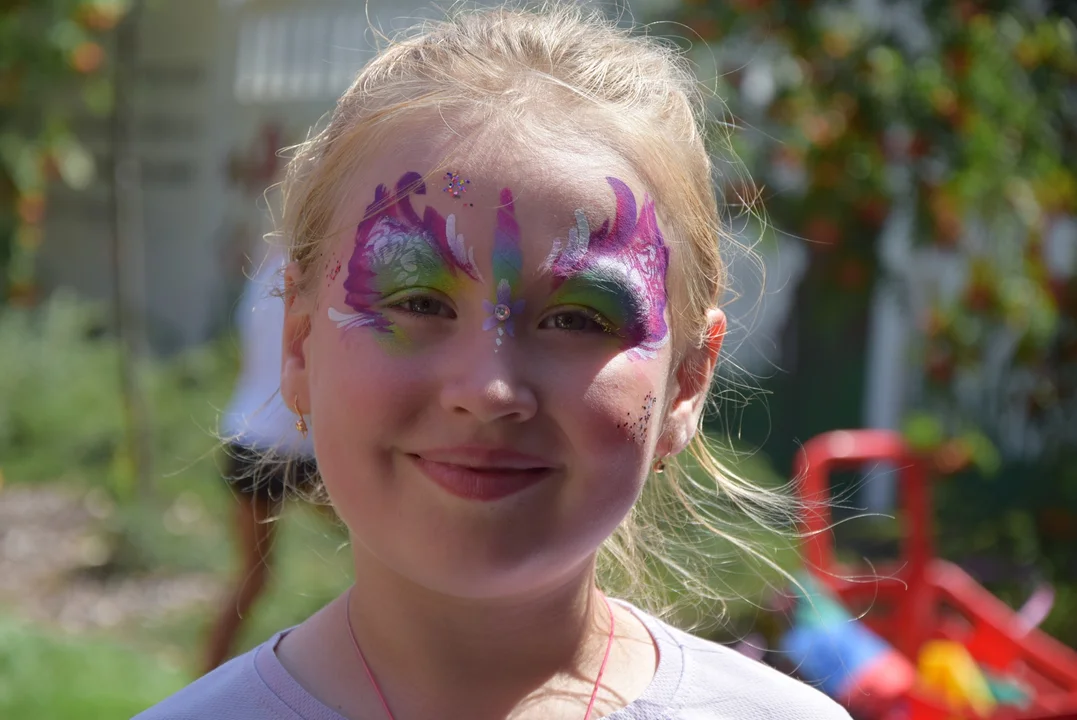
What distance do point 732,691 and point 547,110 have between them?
30.0 inches

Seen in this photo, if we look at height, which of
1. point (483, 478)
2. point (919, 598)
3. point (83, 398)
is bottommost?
point (83, 398)

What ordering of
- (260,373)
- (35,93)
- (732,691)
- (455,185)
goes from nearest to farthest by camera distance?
(455,185)
(732,691)
(260,373)
(35,93)

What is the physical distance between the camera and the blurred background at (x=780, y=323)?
462 cm

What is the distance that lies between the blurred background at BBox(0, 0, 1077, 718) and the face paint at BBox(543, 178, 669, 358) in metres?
0.42

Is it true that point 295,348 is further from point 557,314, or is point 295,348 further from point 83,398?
point 83,398

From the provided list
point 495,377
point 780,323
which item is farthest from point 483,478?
point 780,323

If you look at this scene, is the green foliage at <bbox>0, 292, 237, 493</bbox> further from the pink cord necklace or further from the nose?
the nose

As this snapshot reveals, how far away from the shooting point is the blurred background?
462cm

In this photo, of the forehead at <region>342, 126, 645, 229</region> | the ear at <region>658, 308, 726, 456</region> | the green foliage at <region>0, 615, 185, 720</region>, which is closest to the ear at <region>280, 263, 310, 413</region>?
the forehead at <region>342, 126, 645, 229</region>

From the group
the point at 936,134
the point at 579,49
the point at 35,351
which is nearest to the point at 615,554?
the point at 579,49

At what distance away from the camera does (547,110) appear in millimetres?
1346

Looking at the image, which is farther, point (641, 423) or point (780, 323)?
point (780, 323)

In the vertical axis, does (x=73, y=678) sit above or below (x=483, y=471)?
below

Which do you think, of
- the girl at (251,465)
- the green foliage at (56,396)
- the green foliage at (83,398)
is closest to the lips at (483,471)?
the girl at (251,465)
